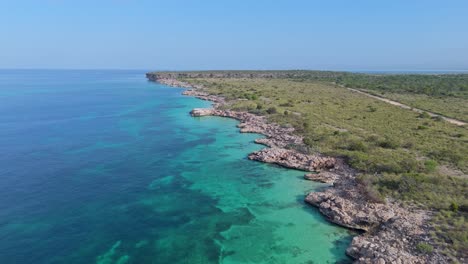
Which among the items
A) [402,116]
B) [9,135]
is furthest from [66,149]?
[402,116]

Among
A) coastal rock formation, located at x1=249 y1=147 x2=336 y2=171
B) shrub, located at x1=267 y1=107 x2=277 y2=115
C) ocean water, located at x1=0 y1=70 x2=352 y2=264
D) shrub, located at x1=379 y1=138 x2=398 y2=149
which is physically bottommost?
ocean water, located at x1=0 y1=70 x2=352 y2=264

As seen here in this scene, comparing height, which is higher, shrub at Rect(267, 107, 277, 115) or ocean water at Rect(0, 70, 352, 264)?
shrub at Rect(267, 107, 277, 115)

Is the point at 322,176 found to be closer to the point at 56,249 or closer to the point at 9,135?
the point at 56,249

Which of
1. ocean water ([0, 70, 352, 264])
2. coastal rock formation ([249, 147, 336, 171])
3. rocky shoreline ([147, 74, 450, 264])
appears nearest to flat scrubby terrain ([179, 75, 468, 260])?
rocky shoreline ([147, 74, 450, 264])

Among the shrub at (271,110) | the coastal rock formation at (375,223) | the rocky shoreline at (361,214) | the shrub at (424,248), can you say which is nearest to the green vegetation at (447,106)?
the shrub at (271,110)

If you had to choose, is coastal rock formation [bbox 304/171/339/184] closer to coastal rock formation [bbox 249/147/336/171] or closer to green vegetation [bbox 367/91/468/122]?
coastal rock formation [bbox 249/147/336/171]

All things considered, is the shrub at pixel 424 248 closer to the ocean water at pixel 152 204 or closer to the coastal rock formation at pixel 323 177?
the ocean water at pixel 152 204

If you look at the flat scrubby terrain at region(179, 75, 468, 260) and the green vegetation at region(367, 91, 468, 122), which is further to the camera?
the green vegetation at region(367, 91, 468, 122)
